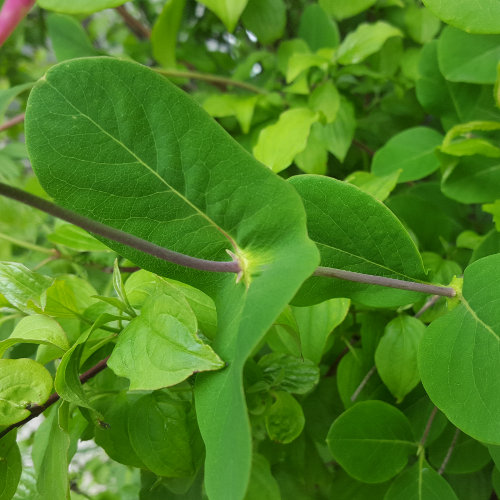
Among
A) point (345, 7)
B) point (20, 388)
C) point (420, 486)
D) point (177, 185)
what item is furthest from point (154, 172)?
point (345, 7)

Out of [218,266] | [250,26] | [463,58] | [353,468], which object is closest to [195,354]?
[218,266]

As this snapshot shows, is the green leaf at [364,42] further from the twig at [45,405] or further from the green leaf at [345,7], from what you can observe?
the twig at [45,405]

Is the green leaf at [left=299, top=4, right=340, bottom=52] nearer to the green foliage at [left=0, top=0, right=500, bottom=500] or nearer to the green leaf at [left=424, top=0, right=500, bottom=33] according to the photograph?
the green foliage at [left=0, top=0, right=500, bottom=500]

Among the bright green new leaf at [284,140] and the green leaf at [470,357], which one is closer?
the green leaf at [470,357]

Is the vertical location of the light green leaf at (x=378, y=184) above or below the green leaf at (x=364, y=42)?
below

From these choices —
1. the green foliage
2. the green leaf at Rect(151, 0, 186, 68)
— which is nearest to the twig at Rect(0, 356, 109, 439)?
the green foliage

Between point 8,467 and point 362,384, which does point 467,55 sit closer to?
point 362,384

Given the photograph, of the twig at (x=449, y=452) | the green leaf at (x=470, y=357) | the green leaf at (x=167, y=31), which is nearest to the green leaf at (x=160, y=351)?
the green leaf at (x=470, y=357)
